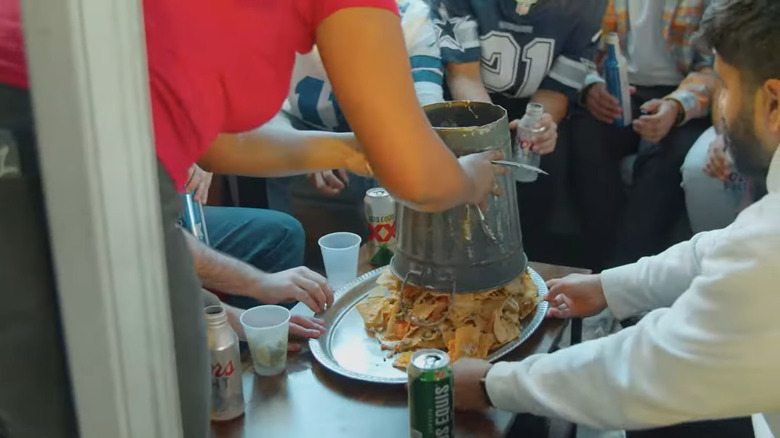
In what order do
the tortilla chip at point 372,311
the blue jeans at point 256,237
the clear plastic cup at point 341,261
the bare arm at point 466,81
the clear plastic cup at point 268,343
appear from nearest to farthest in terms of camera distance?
1. the clear plastic cup at point 268,343
2. the tortilla chip at point 372,311
3. the clear plastic cup at point 341,261
4. the blue jeans at point 256,237
5. the bare arm at point 466,81

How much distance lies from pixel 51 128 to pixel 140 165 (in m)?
0.06

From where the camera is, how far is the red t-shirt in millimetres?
821

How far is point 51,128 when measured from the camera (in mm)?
537

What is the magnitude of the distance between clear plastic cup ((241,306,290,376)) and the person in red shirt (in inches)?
10.7

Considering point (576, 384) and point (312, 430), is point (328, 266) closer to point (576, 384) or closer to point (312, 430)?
point (312, 430)

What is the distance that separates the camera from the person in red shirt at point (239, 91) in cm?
80

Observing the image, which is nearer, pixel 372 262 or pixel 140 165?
pixel 140 165

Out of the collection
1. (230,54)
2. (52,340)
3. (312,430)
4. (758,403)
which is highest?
(230,54)

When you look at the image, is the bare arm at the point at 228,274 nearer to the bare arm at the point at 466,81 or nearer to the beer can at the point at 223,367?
the beer can at the point at 223,367

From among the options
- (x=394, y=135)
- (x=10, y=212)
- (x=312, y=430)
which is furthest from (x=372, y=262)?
(x=10, y=212)

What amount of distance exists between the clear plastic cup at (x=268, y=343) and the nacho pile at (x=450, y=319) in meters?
0.16

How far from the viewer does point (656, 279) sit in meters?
1.26

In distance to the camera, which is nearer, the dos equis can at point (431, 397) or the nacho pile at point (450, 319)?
the dos equis can at point (431, 397)

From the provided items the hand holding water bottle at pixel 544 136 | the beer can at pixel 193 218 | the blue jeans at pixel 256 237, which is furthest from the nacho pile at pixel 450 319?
the hand holding water bottle at pixel 544 136
